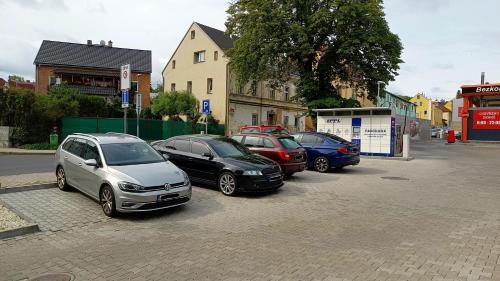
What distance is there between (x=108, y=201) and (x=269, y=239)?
341cm

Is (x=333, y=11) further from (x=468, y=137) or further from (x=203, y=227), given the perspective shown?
(x=203, y=227)

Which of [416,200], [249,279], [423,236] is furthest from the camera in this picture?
[416,200]

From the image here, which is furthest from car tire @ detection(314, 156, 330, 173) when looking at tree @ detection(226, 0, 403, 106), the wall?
the wall

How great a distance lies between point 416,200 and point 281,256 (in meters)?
5.73

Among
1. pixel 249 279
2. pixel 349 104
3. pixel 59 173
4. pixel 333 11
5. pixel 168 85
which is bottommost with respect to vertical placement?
pixel 249 279

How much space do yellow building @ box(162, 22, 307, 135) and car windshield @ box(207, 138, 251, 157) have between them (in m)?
26.7

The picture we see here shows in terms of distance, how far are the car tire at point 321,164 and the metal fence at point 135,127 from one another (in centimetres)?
1803

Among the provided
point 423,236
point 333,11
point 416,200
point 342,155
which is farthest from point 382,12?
point 423,236

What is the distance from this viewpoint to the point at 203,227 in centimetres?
721

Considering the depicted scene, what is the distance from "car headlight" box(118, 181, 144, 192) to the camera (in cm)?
758

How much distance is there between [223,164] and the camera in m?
10.3

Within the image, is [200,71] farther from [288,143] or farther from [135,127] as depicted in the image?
[288,143]

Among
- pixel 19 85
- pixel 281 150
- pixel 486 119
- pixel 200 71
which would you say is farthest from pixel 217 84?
pixel 19 85

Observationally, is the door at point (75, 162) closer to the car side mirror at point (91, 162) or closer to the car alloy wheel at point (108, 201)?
the car side mirror at point (91, 162)
